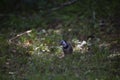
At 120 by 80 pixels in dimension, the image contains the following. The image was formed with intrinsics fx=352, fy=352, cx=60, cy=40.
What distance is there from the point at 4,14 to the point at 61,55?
3502 mm

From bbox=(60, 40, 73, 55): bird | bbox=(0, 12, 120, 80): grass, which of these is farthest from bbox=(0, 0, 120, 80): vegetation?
bbox=(60, 40, 73, 55): bird

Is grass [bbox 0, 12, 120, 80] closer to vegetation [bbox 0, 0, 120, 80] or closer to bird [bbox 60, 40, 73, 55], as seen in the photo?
vegetation [bbox 0, 0, 120, 80]

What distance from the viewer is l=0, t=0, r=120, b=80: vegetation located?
7562 millimetres

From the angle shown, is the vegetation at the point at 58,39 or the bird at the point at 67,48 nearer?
the vegetation at the point at 58,39

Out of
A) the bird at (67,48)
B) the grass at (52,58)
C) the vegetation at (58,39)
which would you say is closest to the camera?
the grass at (52,58)

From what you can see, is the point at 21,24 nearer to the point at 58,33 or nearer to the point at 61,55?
the point at 58,33

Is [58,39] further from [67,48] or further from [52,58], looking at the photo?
[52,58]

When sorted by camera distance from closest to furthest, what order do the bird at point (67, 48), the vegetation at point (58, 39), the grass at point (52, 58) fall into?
1. the grass at point (52, 58)
2. the vegetation at point (58, 39)
3. the bird at point (67, 48)

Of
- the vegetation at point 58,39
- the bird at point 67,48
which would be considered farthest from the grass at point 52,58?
the bird at point 67,48

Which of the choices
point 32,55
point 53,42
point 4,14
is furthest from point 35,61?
point 4,14

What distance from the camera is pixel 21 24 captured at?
34.8 feet

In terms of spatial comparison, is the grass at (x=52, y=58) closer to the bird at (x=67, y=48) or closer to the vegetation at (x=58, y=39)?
the vegetation at (x=58, y=39)

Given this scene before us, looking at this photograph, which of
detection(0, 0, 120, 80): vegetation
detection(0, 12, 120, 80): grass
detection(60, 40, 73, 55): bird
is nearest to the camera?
detection(0, 12, 120, 80): grass

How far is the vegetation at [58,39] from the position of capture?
7.56 metres
